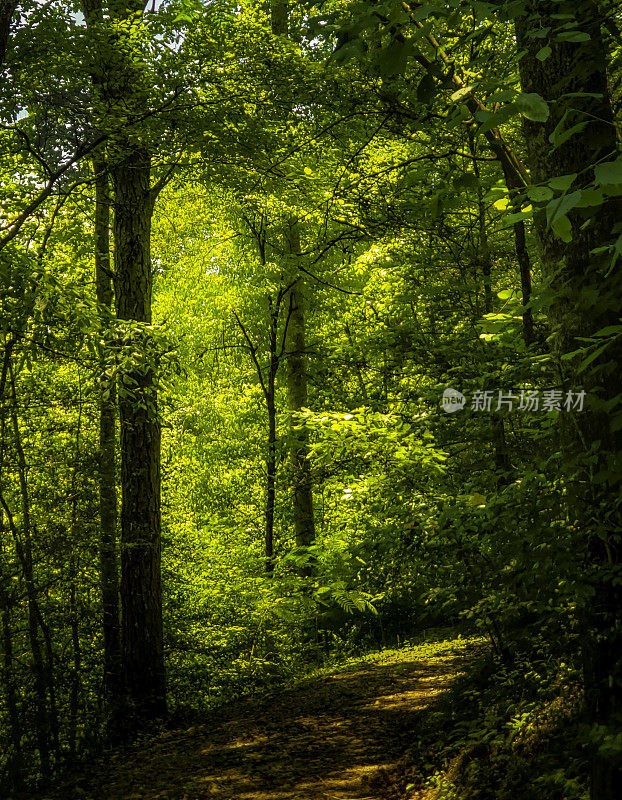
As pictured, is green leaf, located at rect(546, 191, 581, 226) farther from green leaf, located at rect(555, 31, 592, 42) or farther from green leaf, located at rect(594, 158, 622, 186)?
green leaf, located at rect(555, 31, 592, 42)

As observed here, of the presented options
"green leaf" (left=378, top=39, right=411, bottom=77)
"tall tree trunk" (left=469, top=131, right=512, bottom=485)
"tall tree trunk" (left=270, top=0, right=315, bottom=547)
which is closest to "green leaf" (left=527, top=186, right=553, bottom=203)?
"green leaf" (left=378, top=39, right=411, bottom=77)

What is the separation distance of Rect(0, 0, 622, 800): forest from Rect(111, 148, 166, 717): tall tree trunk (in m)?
0.04

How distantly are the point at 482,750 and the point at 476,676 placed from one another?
5.23 ft

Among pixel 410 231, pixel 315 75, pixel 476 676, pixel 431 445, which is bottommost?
pixel 476 676

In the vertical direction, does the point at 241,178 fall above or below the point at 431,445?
above

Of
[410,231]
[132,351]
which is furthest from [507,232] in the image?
[132,351]

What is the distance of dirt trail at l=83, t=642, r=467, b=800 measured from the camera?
197 inches

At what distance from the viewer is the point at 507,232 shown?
830 cm

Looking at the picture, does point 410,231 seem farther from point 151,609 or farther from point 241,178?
point 151,609

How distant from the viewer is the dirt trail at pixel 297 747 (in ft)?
16.5

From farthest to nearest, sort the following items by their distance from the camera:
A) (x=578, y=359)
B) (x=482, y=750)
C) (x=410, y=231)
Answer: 1. (x=410, y=231)
2. (x=482, y=750)
3. (x=578, y=359)

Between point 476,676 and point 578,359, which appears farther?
point 476,676

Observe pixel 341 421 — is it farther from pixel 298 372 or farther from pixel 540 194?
pixel 298 372

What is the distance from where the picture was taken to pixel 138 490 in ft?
26.6
